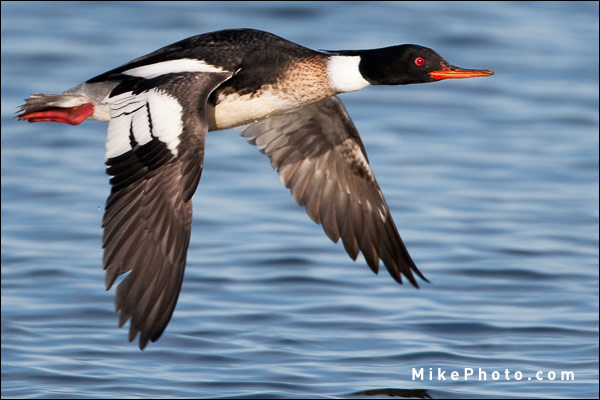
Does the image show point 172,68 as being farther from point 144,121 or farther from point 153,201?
point 153,201

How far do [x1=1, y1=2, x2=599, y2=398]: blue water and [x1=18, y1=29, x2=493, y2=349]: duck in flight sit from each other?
3.16 ft

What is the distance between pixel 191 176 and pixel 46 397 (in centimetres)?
215

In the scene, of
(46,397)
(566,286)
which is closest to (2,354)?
(46,397)

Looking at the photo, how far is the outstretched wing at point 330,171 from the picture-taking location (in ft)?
28.1

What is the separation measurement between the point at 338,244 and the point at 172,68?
3.82m

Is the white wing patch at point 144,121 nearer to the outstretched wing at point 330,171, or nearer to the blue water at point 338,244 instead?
the outstretched wing at point 330,171

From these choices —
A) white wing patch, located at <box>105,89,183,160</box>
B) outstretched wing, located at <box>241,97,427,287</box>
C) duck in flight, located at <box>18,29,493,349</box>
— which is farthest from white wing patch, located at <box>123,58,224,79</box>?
outstretched wing, located at <box>241,97,427,287</box>

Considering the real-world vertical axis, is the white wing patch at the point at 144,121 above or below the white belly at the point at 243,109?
below

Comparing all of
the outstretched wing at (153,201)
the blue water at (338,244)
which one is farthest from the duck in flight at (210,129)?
the blue water at (338,244)

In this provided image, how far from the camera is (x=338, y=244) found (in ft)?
35.5

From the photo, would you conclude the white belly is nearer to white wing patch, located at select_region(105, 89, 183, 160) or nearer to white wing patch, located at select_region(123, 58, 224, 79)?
white wing patch, located at select_region(123, 58, 224, 79)

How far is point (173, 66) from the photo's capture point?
7.33 m

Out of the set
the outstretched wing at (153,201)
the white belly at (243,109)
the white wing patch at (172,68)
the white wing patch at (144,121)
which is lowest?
the outstretched wing at (153,201)

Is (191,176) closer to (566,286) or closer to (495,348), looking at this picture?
(495,348)
